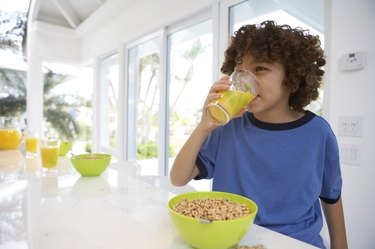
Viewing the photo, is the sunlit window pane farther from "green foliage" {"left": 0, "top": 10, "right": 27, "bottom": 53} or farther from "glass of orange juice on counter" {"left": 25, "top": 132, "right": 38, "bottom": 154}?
"glass of orange juice on counter" {"left": 25, "top": 132, "right": 38, "bottom": 154}

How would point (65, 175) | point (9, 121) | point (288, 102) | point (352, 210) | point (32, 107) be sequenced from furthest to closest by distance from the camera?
point (32, 107), point (9, 121), point (352, 210), point (65, 175), point (288, 102)

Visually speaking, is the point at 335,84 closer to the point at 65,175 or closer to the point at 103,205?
the point at 103,205

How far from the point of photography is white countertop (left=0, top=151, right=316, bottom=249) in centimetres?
53

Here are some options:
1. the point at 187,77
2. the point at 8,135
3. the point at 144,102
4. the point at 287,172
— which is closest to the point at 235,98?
the point at 287,172

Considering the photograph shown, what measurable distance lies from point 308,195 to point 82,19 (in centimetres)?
466

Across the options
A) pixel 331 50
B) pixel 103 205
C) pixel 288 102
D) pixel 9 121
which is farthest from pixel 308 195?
pixel 9 121

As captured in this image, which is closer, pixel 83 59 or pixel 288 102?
pixel 288 102

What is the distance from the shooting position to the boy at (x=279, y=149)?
815 millimetres

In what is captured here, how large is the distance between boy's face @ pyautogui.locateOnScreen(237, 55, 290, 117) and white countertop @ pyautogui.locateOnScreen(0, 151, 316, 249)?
0.39 meters

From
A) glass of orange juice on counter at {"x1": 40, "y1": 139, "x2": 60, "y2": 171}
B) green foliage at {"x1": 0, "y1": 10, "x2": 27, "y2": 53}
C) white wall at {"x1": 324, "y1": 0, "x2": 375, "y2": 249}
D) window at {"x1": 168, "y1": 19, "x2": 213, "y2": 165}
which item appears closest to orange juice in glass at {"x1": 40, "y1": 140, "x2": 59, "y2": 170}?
glass of orange juice on counter at {"x1": 40, "y1": 139, "x2": 60, "y2": 171}

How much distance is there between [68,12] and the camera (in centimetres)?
421

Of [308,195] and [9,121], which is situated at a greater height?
[9,121]

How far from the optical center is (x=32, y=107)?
426cm

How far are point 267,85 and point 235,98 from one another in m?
0.21
